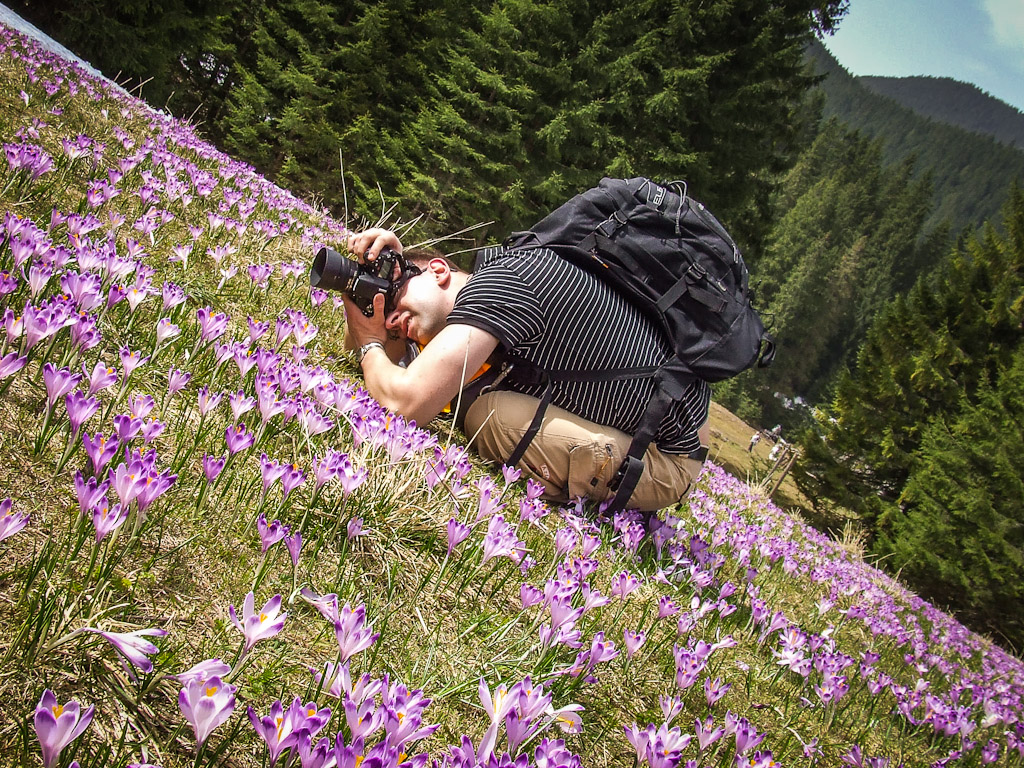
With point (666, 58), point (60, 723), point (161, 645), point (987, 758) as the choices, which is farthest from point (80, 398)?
point (666, 58)

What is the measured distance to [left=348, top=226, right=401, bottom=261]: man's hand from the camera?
145 inches

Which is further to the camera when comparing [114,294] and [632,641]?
[114,294]

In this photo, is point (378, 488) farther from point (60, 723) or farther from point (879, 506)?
point (879, 506)

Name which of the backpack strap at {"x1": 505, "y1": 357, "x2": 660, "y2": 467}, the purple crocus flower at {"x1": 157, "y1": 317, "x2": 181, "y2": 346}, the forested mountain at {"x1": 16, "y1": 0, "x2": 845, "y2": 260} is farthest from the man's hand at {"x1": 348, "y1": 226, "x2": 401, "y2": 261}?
the forested mountain at {"x1": 16, "y1": 0, "x2": 845, "y2": 260}

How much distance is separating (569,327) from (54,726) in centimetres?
297

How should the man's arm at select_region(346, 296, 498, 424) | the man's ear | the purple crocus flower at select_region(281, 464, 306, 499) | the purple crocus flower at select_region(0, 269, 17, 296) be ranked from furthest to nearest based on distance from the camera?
the man's ear
the man's arm at select_region(346, 296, 498, 424)
the purple crocus flower at select_region(0, 269, 17, 296)
the purple crocus flower at select_region(281, 464, 306, 499)

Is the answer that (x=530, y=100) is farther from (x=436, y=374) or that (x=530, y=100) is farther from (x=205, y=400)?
(x=205, y=400)

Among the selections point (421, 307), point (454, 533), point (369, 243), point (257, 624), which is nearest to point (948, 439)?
point (421, 307)

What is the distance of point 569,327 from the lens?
11.5 feet

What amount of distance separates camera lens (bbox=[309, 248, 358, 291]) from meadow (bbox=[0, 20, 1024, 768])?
25 centimetres

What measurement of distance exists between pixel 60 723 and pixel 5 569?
0.69 metres

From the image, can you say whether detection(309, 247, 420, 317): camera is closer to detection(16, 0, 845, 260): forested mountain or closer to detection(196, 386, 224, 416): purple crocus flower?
detection(196, 386, 224, 416): purple crocus flower

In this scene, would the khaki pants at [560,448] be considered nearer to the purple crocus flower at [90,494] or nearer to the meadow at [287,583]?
the meadow at [287,583]

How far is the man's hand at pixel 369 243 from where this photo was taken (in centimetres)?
369
